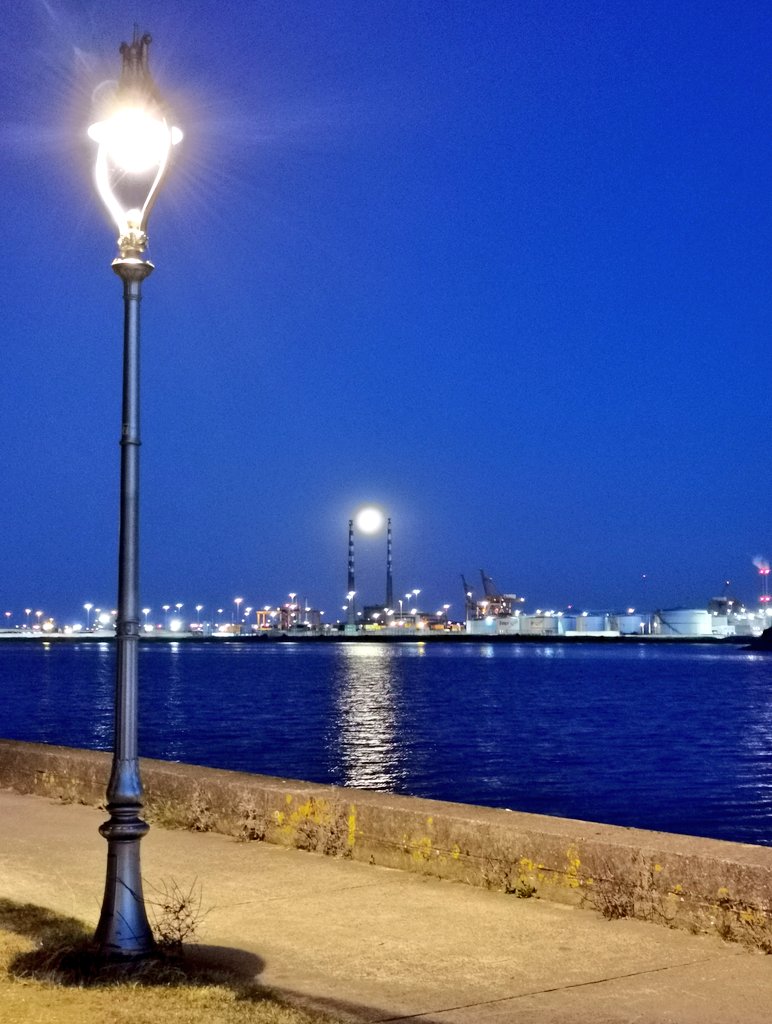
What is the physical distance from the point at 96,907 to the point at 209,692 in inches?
3211

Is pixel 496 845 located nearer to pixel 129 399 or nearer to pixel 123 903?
pixel 123 903

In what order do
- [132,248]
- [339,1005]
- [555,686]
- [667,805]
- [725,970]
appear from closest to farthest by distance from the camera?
1. [339,1005]
2. [725,970]
3. [132,248]
4. [667,805]
5. [555,686]

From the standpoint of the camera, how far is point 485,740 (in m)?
50.0

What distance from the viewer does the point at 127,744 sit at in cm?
→ 723

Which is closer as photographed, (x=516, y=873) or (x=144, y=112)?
(x=144, y=112)

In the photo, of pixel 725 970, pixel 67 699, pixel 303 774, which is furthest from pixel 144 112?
pixel 67 699

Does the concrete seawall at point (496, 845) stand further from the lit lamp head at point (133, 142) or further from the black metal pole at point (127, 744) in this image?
the lit lamp head at point (133, 142)

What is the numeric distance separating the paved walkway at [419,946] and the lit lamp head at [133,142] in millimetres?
4351

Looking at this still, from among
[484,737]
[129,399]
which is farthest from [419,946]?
[484,737]

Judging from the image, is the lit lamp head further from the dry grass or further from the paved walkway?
the paved walkway

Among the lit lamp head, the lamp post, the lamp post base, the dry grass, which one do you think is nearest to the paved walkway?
the dry grass

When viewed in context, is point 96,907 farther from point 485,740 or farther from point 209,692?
point 209,692

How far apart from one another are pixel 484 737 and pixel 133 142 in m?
45.8

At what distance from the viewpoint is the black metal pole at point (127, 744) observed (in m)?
6.94
